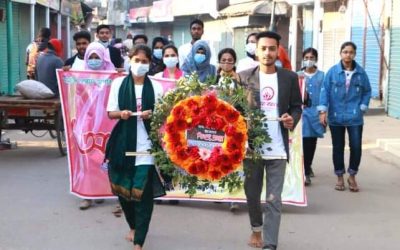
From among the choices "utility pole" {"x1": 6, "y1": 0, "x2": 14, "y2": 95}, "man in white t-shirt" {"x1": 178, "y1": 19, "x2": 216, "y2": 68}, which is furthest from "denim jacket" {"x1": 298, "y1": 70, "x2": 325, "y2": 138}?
"utility pole" {"x1": 6, "y1": 0, "x2": 14, "y2": 95}

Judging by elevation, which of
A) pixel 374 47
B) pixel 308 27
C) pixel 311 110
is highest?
pixel 308 27

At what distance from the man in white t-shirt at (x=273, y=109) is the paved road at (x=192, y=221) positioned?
62 cm

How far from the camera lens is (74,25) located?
3984 cm

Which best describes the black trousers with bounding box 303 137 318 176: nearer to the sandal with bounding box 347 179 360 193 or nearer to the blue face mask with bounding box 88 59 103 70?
the sandal with bounding box 347 179 360 193

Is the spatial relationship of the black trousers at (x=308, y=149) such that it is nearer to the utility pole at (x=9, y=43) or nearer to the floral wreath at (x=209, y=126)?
the floral wreath at (x=209, y=126)

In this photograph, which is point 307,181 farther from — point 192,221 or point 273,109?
point 273,109

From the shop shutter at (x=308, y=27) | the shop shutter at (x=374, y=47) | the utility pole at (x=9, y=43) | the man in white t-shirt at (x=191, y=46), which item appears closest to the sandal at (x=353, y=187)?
the man in white t-shirt at (x=191, y=46)

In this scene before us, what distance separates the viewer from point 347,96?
7699mm

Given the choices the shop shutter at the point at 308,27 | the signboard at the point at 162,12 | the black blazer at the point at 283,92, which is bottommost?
the black blazer at the point at 283,92

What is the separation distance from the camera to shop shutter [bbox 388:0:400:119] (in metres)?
14.9

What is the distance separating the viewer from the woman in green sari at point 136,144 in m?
5.12

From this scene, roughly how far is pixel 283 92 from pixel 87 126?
2.42m

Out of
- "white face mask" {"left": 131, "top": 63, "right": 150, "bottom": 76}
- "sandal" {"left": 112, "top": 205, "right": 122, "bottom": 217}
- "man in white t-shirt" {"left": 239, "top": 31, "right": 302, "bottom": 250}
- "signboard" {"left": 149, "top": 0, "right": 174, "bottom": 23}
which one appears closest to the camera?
"man in white t-shirt" {"left": 239, "top": 31, "right": 302, "bottom": 250}

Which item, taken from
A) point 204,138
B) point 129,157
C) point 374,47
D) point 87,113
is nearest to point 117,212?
point 87,113
